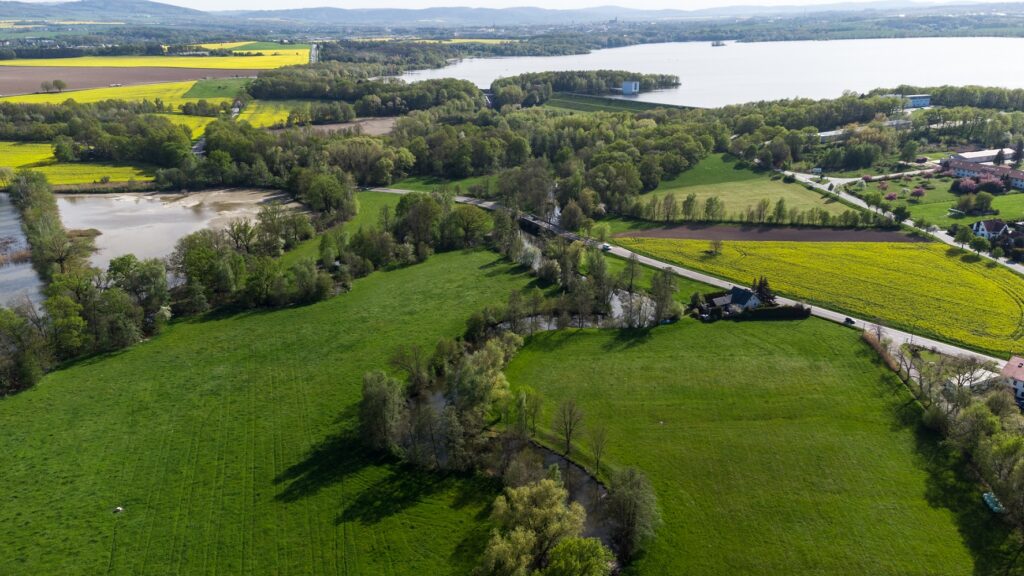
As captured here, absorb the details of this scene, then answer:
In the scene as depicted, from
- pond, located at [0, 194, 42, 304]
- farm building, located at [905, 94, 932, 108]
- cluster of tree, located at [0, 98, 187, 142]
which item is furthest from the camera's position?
farm building, located at [905, 94, 932, 108]

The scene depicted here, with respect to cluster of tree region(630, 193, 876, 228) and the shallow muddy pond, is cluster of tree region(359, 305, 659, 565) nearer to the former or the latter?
cluster of tree region(630, 193, 876, 228)

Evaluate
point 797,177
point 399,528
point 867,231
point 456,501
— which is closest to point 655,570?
point 456,501

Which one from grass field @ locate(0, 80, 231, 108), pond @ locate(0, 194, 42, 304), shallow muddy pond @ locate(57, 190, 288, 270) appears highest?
grass field @ locate(0, 80, 231, 108)

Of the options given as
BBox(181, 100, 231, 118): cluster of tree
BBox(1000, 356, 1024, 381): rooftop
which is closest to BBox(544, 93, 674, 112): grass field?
BBox(181, 100, 231, 118): cluster of tree

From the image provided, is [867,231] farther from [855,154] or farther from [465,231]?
[465,231]

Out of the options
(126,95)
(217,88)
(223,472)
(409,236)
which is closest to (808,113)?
(409,236)

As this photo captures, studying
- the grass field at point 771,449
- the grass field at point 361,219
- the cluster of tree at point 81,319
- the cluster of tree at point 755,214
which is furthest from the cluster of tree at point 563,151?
the cluster of tree at point 81,319

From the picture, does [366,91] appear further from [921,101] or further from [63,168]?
[921,101]

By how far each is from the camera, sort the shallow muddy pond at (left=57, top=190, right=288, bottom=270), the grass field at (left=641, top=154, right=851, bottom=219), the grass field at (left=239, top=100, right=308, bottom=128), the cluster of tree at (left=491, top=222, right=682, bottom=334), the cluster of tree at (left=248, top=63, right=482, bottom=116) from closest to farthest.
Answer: the cluster of tree at (left=491, top=222, right=682, bottom=334)
the shallow muddy pond at (left=57, top=190, right=288, bottom=270)
the grass field at (left=641, top=154, right=851, bottom=219)
the grass field at (left=239, top=100, right=308, bottom=128)
the cluster of tree at (left=248, top=63, right=482, bottom=116)
